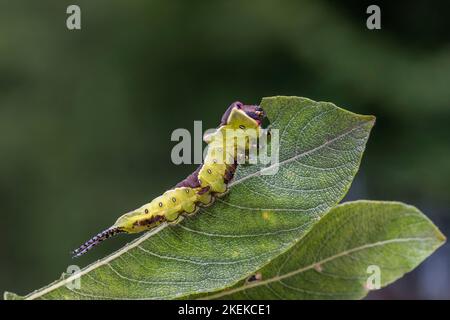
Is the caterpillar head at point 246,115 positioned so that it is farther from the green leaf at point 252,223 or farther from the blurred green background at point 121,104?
the blurred green background at point 121,104

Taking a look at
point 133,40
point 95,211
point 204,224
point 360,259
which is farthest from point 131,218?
point 133,40

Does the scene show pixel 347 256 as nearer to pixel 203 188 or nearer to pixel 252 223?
pixel 252 223

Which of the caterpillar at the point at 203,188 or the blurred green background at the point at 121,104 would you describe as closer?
the caterpillar at the point at 203,188

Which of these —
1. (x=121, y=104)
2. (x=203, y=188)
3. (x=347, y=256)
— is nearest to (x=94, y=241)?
(x=203, y=188)

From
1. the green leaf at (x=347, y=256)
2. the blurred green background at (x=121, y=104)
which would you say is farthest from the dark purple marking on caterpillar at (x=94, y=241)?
the blurred green background at (x=121, y=104)

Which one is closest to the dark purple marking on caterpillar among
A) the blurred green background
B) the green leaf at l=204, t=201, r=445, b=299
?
the green leaf at l=204, t=201, r=445, b=299

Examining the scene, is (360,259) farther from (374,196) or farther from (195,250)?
(374,196)
